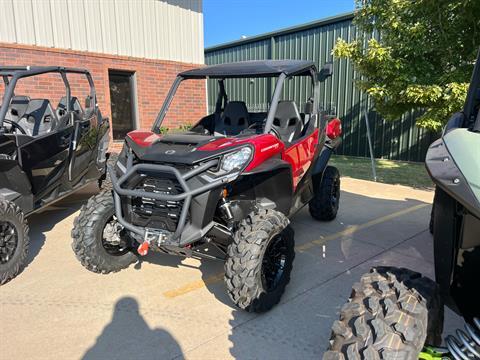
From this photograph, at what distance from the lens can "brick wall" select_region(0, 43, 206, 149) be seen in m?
8.04

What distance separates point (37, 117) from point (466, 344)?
19.7 ft

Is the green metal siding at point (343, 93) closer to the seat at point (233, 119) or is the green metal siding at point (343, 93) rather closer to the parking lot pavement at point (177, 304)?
the seat at point (233, 119)

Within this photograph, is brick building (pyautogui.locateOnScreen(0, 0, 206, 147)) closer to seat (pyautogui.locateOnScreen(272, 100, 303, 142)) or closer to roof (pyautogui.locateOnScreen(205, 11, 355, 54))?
roof (pyautogui.locateOnScreen(205, 11, 355, 54))

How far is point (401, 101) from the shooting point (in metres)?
7.18

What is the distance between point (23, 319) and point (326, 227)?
3.61m

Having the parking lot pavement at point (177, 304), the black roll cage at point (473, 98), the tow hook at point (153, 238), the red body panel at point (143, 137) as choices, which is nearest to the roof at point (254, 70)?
the red body panel at point (143, 137)

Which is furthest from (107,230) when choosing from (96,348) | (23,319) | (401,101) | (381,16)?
(381,16)

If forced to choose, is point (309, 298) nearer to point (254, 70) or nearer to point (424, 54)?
point (254, 70)

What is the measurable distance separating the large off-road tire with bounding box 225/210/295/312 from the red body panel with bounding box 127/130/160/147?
1153 mm

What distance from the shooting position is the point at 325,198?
17.4 feet

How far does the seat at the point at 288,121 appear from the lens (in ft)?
14.5

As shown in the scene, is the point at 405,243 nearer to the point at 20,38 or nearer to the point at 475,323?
the point at 475,323

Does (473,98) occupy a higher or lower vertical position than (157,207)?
higher

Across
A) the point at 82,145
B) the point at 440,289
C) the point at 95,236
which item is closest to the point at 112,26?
the point at 82,145
